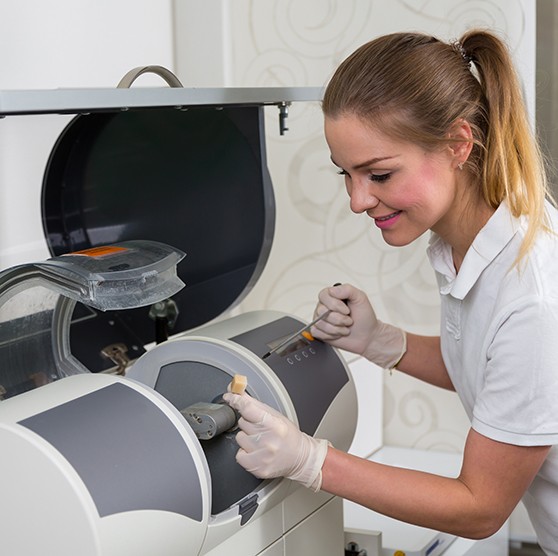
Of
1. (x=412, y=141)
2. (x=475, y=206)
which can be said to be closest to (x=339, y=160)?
(x=412, y=141)

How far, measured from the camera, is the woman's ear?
1.28 metres

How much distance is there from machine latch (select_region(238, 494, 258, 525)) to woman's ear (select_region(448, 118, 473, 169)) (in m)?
0.57

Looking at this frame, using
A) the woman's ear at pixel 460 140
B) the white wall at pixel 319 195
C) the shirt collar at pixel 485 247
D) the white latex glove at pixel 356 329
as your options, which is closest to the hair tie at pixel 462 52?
the woman's ear at pixel 460 140

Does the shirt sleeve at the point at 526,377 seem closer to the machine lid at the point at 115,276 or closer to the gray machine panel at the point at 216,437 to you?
the gray machine panel at the point at 216,437

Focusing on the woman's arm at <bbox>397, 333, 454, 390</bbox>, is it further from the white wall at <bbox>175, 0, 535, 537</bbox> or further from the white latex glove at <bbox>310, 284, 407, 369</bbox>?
the white wall at <bbox>175, 0, 535, 537</bbox>

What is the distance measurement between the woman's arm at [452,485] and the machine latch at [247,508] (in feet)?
0.38

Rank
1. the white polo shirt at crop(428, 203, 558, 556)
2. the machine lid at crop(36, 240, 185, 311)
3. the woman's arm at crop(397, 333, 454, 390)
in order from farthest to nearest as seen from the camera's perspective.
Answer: the woman's arm at crop(397, 333, 454, 390)
the white polo shirt at crop(428, 203, 558, 556)
the machine lid at crop(36, 240, 185, 311)

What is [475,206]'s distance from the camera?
1.36 m

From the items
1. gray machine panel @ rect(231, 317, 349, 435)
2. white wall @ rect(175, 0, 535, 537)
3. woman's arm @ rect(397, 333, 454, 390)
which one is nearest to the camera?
gray machine panel @ rect(231, 317, 349, 435)

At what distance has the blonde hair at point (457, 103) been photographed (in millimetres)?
1252

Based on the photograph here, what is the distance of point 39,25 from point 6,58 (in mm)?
116

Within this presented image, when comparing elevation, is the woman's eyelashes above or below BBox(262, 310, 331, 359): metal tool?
above

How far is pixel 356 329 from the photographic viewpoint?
1.63 metres

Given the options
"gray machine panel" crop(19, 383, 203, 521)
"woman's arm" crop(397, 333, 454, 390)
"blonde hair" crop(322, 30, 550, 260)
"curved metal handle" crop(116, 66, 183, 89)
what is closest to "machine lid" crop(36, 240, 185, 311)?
"gray machine panel" crop(19, 383, 203, 521)
